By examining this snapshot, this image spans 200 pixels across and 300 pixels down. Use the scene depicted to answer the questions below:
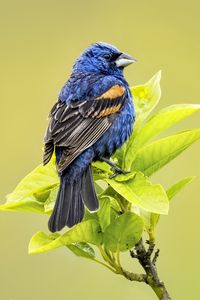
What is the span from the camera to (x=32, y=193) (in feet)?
8.88

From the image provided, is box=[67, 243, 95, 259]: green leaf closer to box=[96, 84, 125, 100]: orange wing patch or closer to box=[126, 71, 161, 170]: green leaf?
box=[126, 71, 161, 170]: green leaf

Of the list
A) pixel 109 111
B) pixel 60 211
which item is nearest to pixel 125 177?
pixel 60 211

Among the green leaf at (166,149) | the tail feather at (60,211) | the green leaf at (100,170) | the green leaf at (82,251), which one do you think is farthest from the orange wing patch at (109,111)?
the green leaf at (82,251)

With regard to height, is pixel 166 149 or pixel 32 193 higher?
pixel 166 149

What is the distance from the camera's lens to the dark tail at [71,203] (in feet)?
9.01

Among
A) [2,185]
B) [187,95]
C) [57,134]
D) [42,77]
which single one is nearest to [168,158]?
[57,134]

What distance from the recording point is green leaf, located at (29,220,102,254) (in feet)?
8.07

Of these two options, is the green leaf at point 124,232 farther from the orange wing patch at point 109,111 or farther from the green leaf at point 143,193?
the orange wing patch at point 109,111

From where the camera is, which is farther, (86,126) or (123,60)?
(123,60)

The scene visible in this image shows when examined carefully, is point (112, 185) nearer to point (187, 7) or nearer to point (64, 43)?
Result: point (64, 43)

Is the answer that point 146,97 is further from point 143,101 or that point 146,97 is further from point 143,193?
point 143,193

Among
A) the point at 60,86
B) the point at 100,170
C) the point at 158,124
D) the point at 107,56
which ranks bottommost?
the point at 60,86

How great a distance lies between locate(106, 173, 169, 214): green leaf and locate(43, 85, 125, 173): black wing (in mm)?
382

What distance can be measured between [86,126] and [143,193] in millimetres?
816
